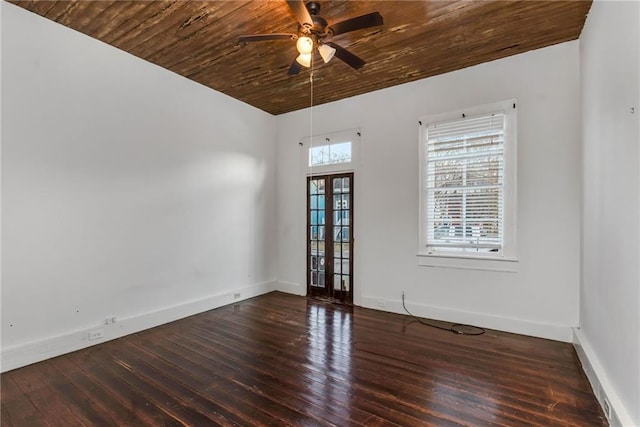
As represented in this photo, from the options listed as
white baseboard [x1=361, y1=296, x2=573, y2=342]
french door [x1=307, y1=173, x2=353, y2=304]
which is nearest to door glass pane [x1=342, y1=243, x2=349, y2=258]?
french door [x1=307, y1=173, x2=353, y2=304]

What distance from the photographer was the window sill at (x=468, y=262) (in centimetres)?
362

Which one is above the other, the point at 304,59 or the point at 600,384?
the point at 304,59

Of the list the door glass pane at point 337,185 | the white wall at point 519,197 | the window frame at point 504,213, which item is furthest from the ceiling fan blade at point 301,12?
the door glass pane at point 337,185

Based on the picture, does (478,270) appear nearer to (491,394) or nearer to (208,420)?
(491,394)

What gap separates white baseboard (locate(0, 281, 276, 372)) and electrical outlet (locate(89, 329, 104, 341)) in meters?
0.02

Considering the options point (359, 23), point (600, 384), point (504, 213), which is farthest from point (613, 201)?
point (359, 23)

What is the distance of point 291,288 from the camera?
5512mm

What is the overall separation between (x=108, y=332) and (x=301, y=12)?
3783 millimetres

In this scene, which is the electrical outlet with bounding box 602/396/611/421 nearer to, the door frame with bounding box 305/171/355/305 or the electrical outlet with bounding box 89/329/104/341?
the door frame with bounding box 305/171/355/305

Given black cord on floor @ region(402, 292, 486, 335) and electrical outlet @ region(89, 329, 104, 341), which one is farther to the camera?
black cord on floor @ region(402, 292, 486, 335)

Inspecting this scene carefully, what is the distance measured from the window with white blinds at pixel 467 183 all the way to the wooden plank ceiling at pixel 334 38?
0.76 meters

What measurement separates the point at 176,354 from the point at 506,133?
14.5ft

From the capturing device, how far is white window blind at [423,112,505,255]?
370 cm

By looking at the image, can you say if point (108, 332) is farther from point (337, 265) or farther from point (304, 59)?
point (304, 59)
